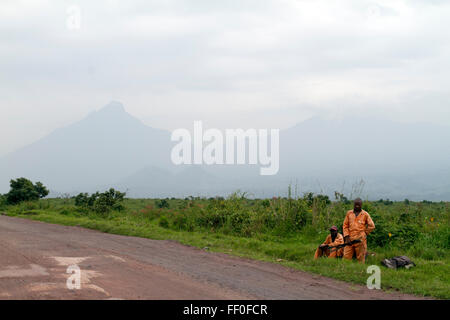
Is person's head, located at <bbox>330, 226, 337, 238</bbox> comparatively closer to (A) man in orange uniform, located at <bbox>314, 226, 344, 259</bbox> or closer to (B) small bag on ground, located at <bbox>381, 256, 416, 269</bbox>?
(A) man in orange uniform, located at <bbox>314, 226, 344, 259</bbox>

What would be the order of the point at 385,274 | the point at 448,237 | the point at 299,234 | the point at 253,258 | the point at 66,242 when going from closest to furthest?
the point at 385,274
the point at 253,258
the point at 448,237
the point at 66,242
the point at 299,234

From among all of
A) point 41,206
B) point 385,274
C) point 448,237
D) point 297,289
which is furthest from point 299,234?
point 41,206

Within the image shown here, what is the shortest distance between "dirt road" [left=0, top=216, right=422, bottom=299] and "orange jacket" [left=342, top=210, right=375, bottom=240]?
6.45 ft

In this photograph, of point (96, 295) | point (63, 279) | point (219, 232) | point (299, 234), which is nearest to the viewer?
point (96, 295)

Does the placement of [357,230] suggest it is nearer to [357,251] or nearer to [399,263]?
[357,251]

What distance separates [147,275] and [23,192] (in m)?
27.9

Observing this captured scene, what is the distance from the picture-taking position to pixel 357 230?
1152 centimetres

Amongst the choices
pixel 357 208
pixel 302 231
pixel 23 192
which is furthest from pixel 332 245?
pixel 23 192

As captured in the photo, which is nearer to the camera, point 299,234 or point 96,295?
point 96,295

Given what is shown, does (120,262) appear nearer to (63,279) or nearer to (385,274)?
(63,279)

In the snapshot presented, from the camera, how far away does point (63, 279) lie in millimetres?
8625

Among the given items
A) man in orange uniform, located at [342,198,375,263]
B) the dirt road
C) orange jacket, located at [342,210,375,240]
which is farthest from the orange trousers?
the dirt road
